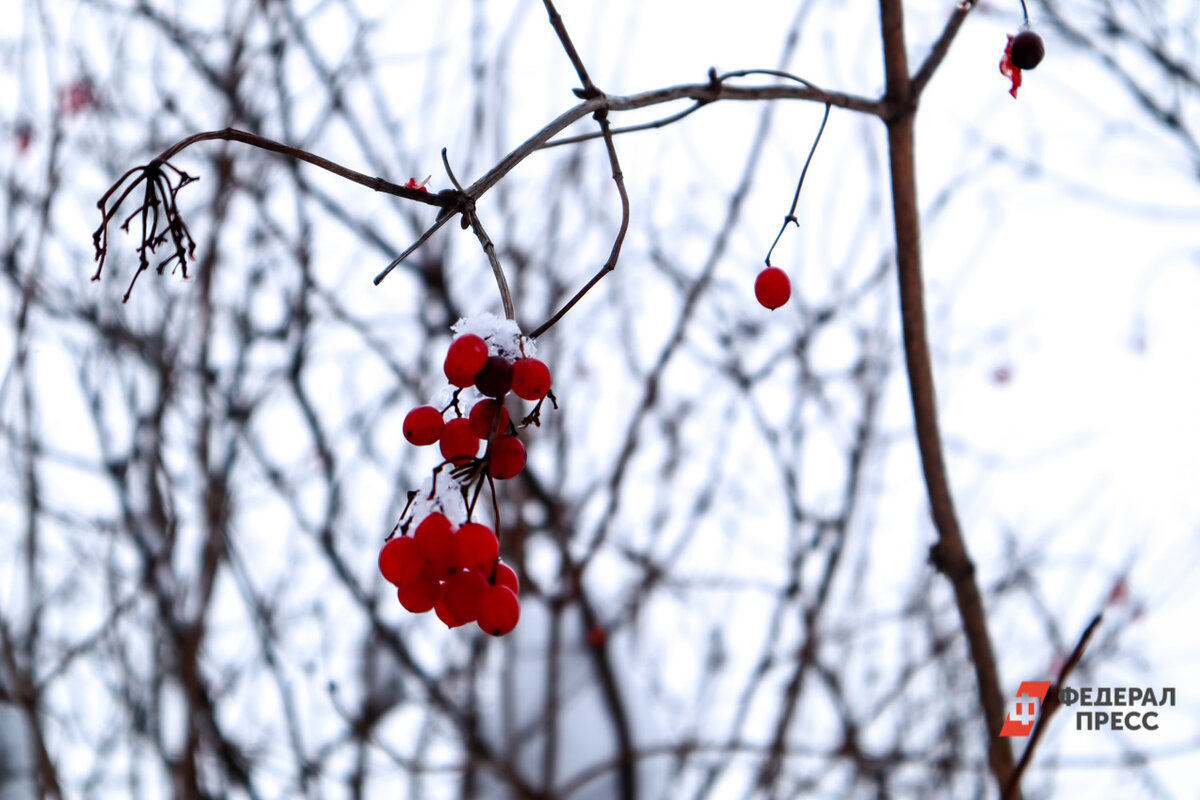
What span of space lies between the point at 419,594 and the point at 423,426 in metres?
0.15

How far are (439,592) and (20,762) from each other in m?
1.82

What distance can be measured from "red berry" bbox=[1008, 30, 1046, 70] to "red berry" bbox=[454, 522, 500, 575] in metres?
0.82

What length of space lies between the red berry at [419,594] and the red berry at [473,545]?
0.06 metres

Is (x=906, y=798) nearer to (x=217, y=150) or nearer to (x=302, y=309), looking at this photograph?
(x=302, y=309)

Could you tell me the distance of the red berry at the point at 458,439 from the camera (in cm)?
81

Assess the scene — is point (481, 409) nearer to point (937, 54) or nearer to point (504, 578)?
point (504, 578)

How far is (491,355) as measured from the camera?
2.46ft

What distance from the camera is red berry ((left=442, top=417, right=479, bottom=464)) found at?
81cm

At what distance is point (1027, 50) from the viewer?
107 cm

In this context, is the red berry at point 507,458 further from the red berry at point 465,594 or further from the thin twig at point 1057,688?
→ the thin twig at point 1057,688

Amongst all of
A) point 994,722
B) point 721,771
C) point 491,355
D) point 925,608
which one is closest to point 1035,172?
point 925,608

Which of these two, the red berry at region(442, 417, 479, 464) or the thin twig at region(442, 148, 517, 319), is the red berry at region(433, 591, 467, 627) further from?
the thin twig at region(442, 148, 517, 319)

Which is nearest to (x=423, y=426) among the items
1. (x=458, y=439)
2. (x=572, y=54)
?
(x=458, y=439)

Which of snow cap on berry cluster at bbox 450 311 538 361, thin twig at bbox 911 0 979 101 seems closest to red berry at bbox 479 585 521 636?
snow cap on berry cluster at bbox 450 311 538 361
